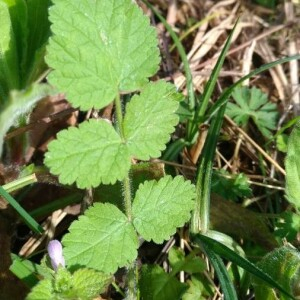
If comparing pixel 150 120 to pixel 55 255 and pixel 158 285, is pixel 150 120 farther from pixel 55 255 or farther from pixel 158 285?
pixel 158 285

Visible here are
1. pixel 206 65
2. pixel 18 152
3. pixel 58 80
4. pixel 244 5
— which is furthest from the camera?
pixel 244 5

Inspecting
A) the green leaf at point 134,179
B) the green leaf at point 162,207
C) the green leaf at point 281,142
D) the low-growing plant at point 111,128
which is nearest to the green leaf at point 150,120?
the low-growing plant at point 111,128

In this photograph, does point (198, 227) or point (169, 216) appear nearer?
point (169, 216)

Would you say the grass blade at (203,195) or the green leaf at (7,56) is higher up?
the green leaf at (7,56)

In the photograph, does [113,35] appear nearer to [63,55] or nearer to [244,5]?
[63,55]

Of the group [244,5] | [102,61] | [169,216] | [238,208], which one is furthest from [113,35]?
[244,5]

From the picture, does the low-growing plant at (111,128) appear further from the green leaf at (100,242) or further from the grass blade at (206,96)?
the grass blade at (206,96)

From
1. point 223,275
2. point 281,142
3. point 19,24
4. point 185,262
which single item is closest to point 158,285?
point 185,262
